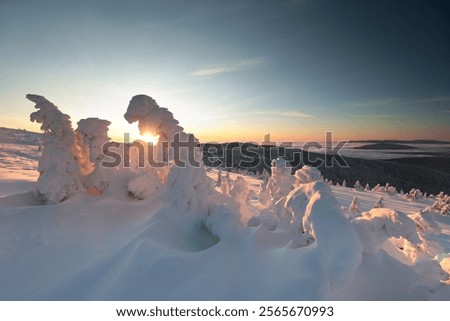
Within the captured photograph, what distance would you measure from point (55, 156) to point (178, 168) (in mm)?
6445

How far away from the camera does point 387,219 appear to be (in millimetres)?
6715

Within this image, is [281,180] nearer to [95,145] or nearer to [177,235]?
[177,235]

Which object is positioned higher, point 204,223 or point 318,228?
point 318,228

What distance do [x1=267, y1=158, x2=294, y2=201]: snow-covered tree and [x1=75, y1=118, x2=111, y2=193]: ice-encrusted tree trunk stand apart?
873 centimetres

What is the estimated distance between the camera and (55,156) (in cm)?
Answer: 1235

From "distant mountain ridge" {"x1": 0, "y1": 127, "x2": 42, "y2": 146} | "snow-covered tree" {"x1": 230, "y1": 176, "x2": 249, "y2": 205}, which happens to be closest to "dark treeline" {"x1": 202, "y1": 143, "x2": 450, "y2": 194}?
"distant mountain ridge" {"x1": 0, "y1": 127, "x2": 42, "y2": 146}

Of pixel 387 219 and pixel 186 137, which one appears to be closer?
pixel 387 219

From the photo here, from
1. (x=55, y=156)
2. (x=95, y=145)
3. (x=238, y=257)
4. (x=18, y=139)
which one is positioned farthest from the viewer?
(x=18, y=139)

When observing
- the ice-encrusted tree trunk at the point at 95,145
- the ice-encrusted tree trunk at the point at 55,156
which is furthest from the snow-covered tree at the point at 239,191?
the ice-encrusted tree trunk at the point at 55,156

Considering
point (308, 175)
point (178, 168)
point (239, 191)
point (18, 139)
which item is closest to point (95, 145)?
point (178, 168)

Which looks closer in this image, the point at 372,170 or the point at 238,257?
the point at 238,257

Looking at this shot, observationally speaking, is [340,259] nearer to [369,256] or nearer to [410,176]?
[369,256]
